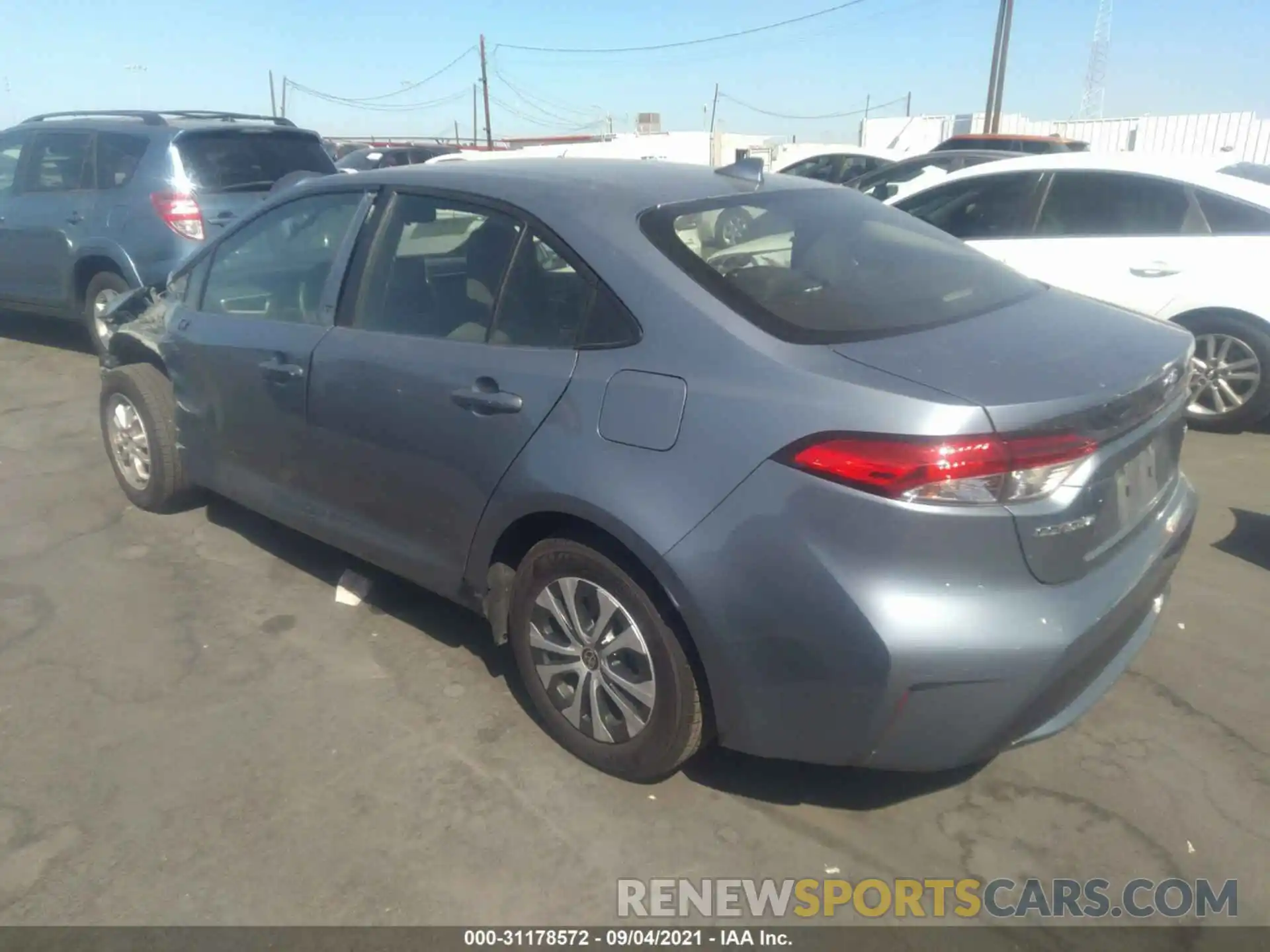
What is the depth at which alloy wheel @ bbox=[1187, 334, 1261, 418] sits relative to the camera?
5746 millimetres

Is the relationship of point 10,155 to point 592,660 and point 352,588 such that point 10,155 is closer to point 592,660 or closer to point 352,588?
point 352,588

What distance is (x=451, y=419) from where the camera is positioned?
303 centimetres

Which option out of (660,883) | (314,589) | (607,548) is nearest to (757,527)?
(607,548)

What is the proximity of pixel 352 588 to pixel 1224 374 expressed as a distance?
16.5 feet

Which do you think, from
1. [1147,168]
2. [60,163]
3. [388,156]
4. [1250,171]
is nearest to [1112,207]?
[1147,168]

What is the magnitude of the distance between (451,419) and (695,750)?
1205 millimetres

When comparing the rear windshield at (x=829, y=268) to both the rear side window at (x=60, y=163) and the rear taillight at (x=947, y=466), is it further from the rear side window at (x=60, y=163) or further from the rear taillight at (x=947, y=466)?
the rear side window at (x=60, y=163)

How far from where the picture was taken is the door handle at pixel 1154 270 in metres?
5.92

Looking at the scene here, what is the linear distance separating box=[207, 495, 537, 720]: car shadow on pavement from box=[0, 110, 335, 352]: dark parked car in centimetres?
294

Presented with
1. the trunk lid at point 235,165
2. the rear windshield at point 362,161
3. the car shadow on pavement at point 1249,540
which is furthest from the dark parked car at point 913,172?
the rear windshield at point 362,161

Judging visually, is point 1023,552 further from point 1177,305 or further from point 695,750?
point 1177,305

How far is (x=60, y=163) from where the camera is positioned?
25.7 feet

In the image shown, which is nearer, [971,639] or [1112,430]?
[971,639]

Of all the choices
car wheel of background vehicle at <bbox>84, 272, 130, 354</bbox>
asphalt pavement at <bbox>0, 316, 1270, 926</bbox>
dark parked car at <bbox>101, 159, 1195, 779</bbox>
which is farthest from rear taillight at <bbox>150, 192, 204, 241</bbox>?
dark parked car at <bbox>101, 159, 1195, 779</bbox>
